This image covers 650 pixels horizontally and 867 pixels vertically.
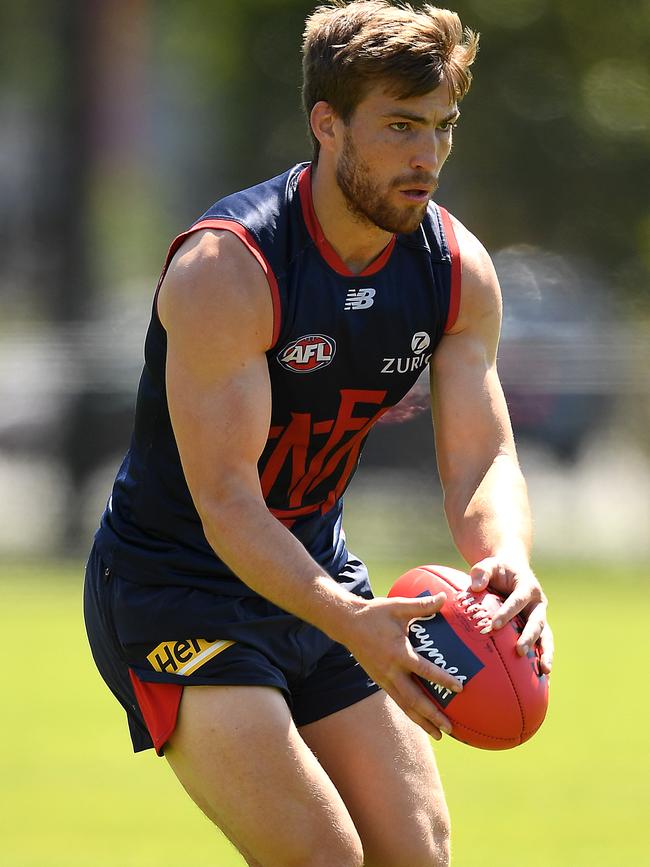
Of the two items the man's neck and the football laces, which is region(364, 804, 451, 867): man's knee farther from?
the man's neck

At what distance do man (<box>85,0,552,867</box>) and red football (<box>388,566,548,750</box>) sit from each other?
5 centimetres

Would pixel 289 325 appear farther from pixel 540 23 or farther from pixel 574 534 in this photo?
pixel 540 23

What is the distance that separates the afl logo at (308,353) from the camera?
4137mm

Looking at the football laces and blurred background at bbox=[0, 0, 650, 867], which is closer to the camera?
the football laces

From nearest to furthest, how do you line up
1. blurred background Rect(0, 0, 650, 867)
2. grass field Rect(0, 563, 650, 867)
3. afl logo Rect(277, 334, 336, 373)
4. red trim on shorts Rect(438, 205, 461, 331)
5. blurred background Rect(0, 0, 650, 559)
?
afl logo Rect(277, 334, 336, 373) < red trim on shorts Rect(438, 205, 461, 331) < grass field Rect(0, 563, 650, 867) < blurred background Rect(0, 0, 650, 867) < blurred background Rect(0, 0, 650, 559)

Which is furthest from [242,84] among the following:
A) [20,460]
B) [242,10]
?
[20,460]

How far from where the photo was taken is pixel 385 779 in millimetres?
4281

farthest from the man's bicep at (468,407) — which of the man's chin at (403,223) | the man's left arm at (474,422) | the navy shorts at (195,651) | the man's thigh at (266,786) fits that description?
the man's thigh at (266,786)

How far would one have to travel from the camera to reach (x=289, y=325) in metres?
4.10

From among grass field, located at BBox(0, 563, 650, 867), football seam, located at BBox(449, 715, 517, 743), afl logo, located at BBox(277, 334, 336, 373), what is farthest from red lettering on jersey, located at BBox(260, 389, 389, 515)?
grass field, located at BBox(0, 563, 650, 867)

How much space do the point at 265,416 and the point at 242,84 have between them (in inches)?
712

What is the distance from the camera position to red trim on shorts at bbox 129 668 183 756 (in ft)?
13.4

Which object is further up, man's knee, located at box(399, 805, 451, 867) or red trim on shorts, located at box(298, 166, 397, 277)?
red trim on shorts, located at box(298, 166, 397, 277)

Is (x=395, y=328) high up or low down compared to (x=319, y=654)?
up
